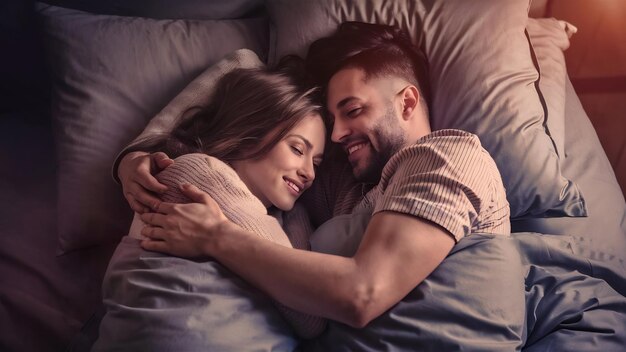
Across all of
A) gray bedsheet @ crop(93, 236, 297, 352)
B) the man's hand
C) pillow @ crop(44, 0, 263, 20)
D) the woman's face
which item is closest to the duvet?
gray bedsheet @ crop(93, 236, 297, 352)

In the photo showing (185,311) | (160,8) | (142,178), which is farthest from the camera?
(160,8)

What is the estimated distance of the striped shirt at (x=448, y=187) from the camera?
2.76 ft

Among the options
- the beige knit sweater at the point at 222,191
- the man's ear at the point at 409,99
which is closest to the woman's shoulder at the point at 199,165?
the beige knit sweater at the point at 222,191

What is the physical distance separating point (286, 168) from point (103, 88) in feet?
1.59

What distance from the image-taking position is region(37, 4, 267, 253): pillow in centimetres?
116

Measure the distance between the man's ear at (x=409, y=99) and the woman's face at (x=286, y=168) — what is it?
8.3 inches

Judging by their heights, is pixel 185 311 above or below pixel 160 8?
below

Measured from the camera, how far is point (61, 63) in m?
1.26

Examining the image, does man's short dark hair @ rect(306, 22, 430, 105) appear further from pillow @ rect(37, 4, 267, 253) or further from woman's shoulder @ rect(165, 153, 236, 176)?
woman's shoulder @ rect(165, 153, 236, 176)

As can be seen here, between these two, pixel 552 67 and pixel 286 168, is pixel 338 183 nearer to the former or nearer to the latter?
pixel 286 168

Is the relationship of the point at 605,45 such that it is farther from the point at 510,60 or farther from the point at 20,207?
the point at 20,207

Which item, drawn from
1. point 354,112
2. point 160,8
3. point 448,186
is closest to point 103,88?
point 160,8

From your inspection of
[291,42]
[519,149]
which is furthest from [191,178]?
[519,149]

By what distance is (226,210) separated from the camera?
37.8 inches
